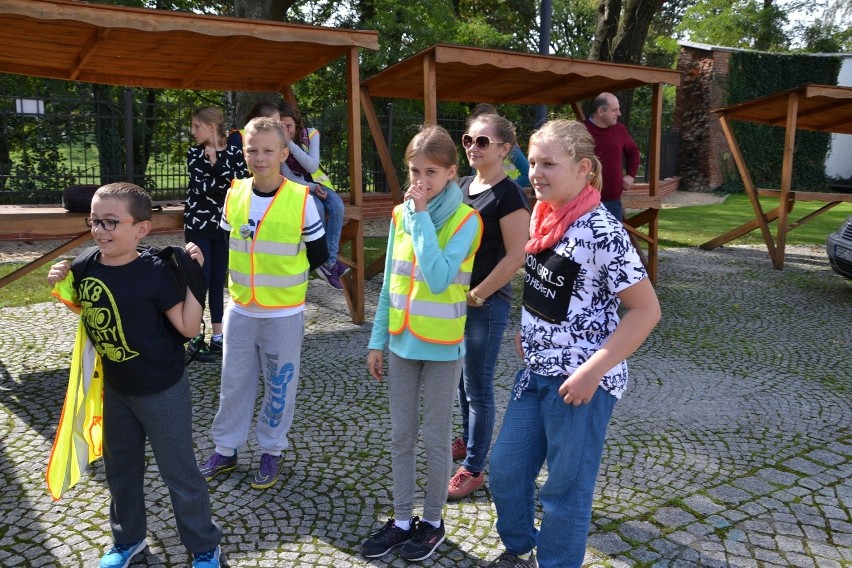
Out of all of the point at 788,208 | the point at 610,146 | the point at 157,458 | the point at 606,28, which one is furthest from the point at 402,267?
the point at 606,28

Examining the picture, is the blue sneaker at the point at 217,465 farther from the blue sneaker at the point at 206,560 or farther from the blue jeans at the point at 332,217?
the blue jeans at the point at 332,217

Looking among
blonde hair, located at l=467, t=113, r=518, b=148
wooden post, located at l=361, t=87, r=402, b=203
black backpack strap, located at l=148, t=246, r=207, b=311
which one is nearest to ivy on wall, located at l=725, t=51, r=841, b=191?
wooden post, located at l=361, t=87, r=402, b=203

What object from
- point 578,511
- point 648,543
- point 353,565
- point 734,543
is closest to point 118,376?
point 353,565

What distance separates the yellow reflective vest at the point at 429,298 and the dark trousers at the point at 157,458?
35.5 inches

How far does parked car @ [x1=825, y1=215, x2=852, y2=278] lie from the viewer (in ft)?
29.3

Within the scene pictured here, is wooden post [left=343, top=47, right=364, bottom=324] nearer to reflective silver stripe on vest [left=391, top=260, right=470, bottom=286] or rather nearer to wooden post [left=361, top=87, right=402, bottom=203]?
wooden post [left=361, top=87, right=402, bottom=203]

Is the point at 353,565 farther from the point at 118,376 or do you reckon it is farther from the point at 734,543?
the point at 734,543

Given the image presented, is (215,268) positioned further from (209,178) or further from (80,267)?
(80,267)

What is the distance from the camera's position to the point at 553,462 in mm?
2434

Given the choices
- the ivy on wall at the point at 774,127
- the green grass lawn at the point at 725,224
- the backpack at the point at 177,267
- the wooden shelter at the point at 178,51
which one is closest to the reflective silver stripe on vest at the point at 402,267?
the backpack at the point at 177,267

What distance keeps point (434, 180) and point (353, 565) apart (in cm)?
162

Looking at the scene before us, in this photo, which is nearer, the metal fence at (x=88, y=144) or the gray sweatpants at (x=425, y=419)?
the gray sweatpants at (x=425, y=419)

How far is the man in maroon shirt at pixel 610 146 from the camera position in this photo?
7.67 m

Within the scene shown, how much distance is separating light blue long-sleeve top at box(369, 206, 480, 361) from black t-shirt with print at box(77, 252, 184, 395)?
84 centimetres
